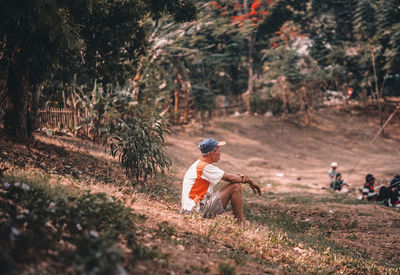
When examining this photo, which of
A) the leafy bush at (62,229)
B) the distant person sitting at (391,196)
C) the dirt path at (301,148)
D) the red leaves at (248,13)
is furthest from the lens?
the red leaves at (248,13)

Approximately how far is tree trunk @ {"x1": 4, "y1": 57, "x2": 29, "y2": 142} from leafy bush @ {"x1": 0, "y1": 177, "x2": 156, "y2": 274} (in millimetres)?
4175

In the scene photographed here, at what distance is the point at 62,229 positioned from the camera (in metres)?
3.68

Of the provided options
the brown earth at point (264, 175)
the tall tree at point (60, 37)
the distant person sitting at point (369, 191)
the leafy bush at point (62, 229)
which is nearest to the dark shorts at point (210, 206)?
the brown earth at point (264, 175)

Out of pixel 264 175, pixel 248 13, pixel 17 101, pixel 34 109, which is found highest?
pixel 248 13

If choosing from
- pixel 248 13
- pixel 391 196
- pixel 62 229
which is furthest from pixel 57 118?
pixel 248 13

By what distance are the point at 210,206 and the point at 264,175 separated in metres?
13.1

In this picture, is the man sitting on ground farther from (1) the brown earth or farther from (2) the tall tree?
(2) the tall tree

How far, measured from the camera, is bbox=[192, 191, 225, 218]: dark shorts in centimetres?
594

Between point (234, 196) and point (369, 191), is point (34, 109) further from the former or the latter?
point (369, 191)

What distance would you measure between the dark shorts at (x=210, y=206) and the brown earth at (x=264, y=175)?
0.76 feet

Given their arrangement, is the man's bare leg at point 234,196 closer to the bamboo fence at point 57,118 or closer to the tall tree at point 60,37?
the tall tree at point 60,37

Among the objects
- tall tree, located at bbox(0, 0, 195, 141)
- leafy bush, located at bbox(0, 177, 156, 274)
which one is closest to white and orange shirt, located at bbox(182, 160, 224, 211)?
leafy bush, located at bbox(0, 177, 156, 274)

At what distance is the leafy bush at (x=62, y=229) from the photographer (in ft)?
10.0

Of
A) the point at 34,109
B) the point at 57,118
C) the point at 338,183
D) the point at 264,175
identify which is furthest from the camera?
the point at 264,175
